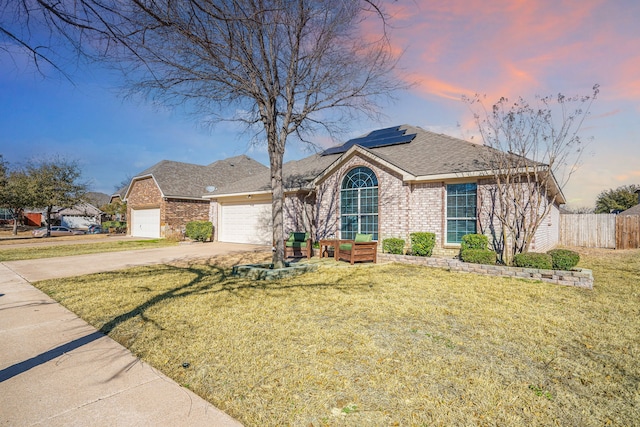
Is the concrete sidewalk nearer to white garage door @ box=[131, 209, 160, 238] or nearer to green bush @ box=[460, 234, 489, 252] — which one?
green bush @ box=[460, 234, 489, 252]

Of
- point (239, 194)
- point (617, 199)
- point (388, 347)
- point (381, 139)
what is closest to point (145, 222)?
point (239, 194)

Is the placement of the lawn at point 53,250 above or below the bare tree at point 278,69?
below

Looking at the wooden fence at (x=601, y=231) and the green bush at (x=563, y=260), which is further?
the wooden fence at (x=601, y=231)

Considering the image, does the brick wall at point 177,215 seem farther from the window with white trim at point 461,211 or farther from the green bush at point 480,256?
the green bush at point 480,256

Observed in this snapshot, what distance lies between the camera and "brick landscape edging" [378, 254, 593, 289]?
725 cm

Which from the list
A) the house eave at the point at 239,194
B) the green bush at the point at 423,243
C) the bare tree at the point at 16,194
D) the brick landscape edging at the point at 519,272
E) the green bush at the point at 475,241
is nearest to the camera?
the brick landscape edging at the point at 519,272

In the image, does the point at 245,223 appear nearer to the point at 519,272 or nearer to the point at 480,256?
the point at 480,256

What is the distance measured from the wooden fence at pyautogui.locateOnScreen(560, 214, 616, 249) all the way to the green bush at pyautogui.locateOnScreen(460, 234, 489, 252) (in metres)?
12.8

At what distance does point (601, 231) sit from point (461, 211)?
12.8 metres

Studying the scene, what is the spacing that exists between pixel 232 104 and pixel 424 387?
943 cm

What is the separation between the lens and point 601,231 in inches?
693

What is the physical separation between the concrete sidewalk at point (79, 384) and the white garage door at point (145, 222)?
1935cm

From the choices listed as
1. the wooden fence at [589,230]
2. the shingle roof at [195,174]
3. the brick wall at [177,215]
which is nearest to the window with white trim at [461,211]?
the wooden fence at [589,230]

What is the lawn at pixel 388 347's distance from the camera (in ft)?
8.82
